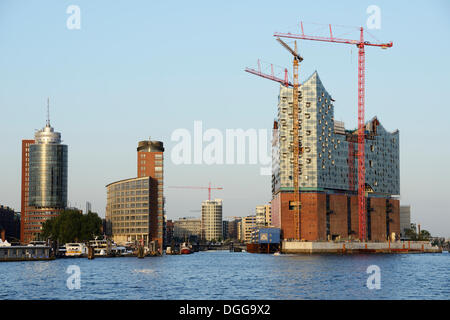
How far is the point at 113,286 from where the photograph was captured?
88562 millimetres
